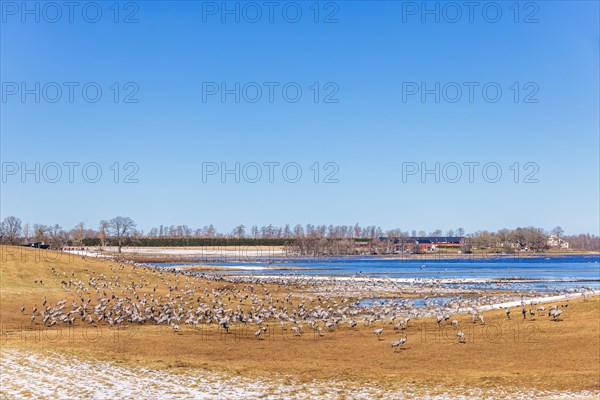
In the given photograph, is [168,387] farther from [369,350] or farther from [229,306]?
[229,306]

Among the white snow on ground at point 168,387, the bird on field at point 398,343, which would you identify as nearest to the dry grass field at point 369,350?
the bird on field at point 398,343

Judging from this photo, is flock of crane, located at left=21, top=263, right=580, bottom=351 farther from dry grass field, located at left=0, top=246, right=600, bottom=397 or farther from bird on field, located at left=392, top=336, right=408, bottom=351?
dry grass field, located at left=0, top=246, right=600, bottom=397

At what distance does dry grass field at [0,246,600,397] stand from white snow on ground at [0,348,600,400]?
0.65m

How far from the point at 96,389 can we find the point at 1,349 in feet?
32.6

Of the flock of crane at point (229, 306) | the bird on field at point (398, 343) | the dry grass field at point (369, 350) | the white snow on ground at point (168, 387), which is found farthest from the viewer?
the flock of crane at point (229, 306)

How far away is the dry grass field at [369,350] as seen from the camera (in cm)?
2458

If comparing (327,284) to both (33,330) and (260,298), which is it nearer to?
(260,298)

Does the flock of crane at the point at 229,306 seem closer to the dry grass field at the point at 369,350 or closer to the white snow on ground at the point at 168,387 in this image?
the dry grass field at the point at 369,350

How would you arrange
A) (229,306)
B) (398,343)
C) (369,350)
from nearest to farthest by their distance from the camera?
1. (369,350)
2. (398,343)
3. (229,306)

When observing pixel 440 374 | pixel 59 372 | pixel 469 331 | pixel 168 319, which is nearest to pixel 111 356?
pixel 59 372

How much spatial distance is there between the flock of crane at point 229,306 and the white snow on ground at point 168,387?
946 centimetres

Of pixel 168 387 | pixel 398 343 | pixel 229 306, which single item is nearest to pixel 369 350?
pixel 398 343

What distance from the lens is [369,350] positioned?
31391 mm

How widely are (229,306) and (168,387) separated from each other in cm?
2995
